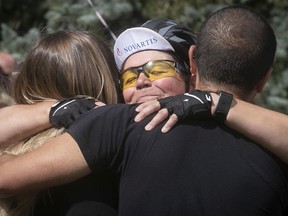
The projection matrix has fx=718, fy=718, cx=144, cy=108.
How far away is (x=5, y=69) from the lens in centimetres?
443

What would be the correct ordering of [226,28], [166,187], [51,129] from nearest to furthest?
[166,187], [226,28], [51,129]

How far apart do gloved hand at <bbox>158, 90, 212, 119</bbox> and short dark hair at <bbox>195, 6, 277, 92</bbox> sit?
0.10 m

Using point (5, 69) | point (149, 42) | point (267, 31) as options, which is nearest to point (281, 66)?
point (5, 69)

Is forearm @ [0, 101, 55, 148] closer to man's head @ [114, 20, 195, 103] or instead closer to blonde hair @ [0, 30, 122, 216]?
blonde hair @ [0, 30, 122, 216]

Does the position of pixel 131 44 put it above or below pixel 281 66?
above

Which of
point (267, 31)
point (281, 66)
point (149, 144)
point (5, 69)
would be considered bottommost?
point (281, 66)

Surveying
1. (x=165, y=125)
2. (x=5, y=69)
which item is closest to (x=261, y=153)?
(x=165, y=125)

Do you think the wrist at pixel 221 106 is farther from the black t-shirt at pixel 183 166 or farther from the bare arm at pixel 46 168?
the bare arm at pixel 46 168

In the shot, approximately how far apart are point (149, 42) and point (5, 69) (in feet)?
5.36

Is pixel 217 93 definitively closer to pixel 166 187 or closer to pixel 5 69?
pixel 166 187

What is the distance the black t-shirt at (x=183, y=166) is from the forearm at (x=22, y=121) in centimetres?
37

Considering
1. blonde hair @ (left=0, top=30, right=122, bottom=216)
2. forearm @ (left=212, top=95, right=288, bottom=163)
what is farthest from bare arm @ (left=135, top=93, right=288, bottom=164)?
blonde hair @ (left=0, top=30, right=122, bottom=216)

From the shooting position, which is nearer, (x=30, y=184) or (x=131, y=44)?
(x=30, y=184)

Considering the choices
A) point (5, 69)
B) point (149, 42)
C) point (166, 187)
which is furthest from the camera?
point (5, 69)
